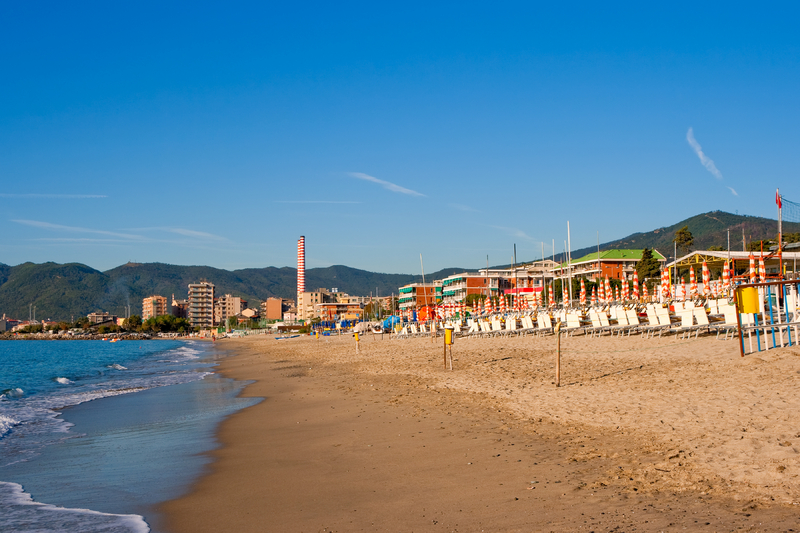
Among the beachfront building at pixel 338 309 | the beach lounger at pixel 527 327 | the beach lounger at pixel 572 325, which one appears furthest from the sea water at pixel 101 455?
the beachfront building at pixel 338 309

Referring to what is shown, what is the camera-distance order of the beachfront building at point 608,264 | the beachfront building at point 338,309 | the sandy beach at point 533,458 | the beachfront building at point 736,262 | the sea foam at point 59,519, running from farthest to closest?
the beachfront building at point 338,309 → the beachfront building at point 608,264 → the beachfront building at point 736,262 → the sea foam at point 59,519 → the sandy beach at point 533,458

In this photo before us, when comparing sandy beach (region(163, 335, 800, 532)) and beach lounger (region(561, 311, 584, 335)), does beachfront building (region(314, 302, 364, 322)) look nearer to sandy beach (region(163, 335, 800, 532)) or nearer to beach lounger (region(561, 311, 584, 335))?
beach lounger (region(561, 311, 584, 335))

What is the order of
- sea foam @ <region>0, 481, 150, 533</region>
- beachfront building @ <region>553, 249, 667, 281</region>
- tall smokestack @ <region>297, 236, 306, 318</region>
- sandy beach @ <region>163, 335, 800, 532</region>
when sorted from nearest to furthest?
sandy beach @ <region>163, 335, 800, 532</region> → sea foam @ <region>0, 481, 150, 533</region> → beachfront building @ <region>553, 249, 667, 281</region> → tall smokestack @ <region>297, 236, 306, 318</region>

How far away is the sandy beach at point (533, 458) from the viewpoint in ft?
16.0

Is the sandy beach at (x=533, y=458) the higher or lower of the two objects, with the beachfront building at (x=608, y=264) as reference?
lower

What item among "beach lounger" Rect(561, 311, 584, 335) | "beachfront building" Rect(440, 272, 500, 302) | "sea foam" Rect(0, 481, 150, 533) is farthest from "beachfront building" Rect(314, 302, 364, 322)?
"sea foam" Rect(0, 481, 150, 533)

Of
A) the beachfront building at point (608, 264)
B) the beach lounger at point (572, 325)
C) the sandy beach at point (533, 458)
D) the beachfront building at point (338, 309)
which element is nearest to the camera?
the sandy beach at point (533, 458)

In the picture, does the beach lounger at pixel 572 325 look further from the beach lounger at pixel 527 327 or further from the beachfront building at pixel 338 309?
the beachfront building at pixel 338 309

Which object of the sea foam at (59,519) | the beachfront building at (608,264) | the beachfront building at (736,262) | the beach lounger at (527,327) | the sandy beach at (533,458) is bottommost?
the sea foam at (59,519)

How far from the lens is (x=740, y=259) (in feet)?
166

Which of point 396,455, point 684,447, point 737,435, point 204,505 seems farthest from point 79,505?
point 737,435

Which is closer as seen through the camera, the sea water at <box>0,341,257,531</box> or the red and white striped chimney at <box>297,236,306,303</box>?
the sea water at <box>0,341,257,531</box>

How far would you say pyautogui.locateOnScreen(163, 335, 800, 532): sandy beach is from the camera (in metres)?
4.87

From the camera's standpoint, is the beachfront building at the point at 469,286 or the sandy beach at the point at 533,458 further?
the beachfront building at the point at 469,286
